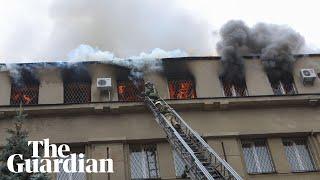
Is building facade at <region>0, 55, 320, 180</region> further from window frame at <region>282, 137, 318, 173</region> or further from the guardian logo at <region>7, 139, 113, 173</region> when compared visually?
the guardian logo at <region>7, 139, 113, 173</region>

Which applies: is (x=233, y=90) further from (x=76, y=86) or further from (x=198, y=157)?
(x=198, y=157)

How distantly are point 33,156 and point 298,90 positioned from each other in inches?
375

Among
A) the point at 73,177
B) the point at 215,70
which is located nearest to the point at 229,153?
the point at 215,70

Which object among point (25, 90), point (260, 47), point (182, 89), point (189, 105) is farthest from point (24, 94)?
point (260, 47)

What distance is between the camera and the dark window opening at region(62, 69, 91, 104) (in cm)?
1809

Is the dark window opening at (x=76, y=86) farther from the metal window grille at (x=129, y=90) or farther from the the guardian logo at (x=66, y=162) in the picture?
the the guardian logo at (x=66, y=162)

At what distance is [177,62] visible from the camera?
61.5 feet

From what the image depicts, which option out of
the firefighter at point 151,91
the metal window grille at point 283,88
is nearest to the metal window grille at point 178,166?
→ the firefighter at point 151,91

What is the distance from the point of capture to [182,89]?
18578mm

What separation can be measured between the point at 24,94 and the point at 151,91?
4.39 m

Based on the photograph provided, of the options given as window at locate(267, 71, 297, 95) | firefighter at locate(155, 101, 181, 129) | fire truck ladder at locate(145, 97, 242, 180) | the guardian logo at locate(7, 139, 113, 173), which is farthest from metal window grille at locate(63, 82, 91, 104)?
window at locate(267, 71, 297, 95)

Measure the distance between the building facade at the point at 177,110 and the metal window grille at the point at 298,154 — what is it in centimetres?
3

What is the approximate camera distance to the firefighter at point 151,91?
55.2ft

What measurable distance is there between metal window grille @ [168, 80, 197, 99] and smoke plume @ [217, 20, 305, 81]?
3.88 ft
